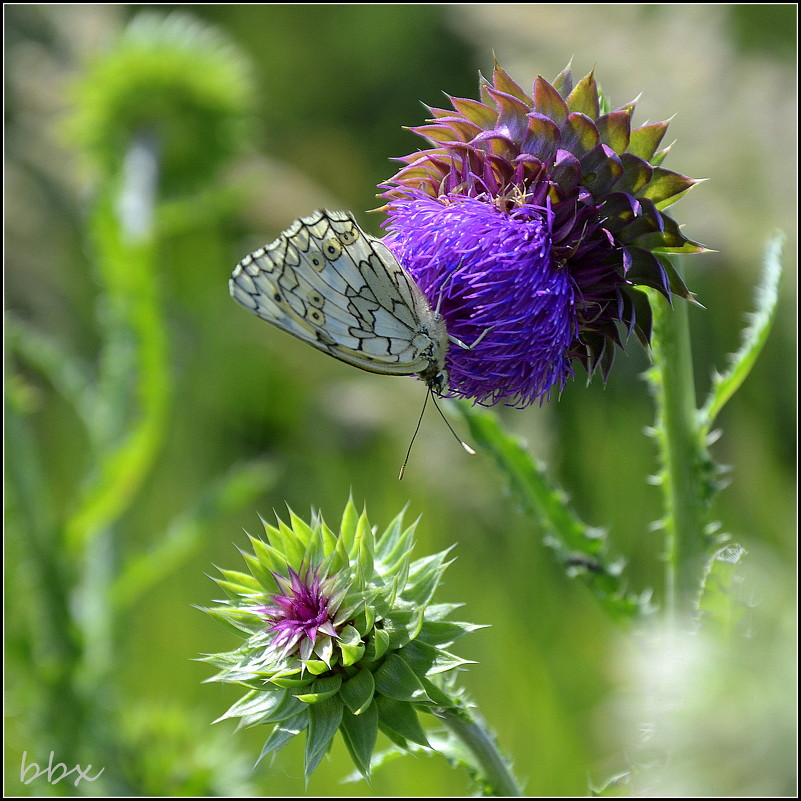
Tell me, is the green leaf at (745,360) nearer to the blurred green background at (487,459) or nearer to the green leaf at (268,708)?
the blurred green background at (487,459)

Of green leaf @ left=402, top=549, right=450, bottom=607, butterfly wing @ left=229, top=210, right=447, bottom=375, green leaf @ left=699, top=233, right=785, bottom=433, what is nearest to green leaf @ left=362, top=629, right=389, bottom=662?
green leaf @ left=402, top=549, right=450, bottom=607

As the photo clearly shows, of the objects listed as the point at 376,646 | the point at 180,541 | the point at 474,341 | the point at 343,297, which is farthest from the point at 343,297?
the point at 180,541

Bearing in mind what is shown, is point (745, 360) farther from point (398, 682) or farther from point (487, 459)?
point (487, 459)

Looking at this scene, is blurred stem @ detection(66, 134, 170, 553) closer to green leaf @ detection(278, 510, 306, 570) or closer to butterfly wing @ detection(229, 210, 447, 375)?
→ butterfly wing @ detection(229, 210, 447, 375)

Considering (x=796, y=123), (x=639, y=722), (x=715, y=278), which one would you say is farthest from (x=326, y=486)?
(x=639, y=722)

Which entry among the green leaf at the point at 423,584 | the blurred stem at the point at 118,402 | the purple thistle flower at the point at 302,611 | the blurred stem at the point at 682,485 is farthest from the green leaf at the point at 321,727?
A: the blurred stem at the point at 118,402

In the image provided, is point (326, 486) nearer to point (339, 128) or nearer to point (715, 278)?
point (715, 278)
